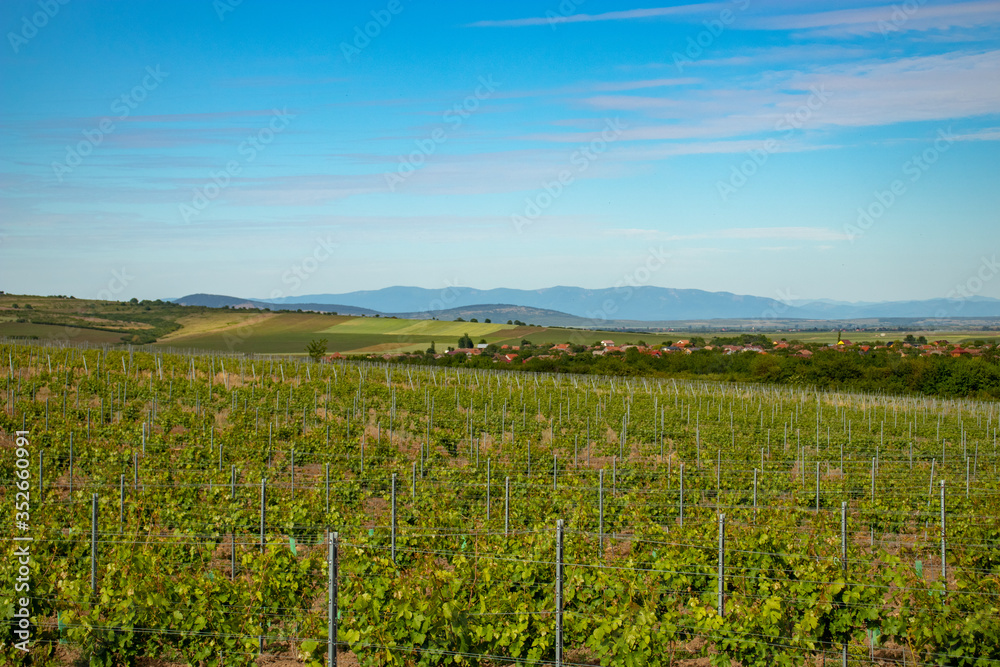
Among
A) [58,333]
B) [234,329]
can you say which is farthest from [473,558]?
[234,329]

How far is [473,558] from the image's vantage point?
8.49 m

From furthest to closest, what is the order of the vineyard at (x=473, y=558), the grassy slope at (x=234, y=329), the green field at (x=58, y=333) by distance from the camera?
the grassy slope at (x=234, y=329) < the green field at (x=58, y=333) < the vineyard at (x=473, y=558)

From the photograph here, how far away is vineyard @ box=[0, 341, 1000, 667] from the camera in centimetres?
625

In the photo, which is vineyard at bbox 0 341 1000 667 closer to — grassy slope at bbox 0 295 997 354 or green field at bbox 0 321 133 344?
green field at bbox 0 321 133 344

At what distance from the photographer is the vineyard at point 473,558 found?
6254 mm

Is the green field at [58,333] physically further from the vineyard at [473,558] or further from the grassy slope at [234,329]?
the vineyard at [473,558]

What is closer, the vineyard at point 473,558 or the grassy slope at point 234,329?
the vineyard at point 473,558

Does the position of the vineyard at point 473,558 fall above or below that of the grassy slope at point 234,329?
below

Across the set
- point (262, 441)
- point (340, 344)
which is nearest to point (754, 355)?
point (340, 344)

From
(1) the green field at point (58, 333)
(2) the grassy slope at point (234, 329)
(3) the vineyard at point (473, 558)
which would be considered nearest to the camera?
(3) the vineyard at point (473, 558)

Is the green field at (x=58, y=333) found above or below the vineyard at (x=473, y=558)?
above

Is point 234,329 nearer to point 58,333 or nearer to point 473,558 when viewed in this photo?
point 58,333

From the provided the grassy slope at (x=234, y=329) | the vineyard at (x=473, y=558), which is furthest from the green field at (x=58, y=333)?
the vineyard at (x=473, y=558)

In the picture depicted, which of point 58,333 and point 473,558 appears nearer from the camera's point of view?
point 473,558
